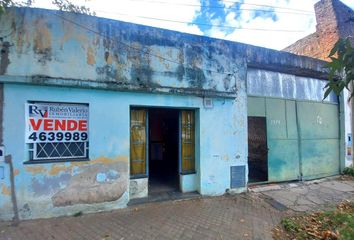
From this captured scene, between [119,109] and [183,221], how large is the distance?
2633 millimetres

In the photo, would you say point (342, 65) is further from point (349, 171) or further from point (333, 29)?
point (333, 29)

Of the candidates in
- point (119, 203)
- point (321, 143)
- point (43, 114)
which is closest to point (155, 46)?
point (43, 114)

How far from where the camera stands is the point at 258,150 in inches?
321

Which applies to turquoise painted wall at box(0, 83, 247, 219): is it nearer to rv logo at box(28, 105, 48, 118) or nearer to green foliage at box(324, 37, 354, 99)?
rv logo at box(28, 105, 48, 118)

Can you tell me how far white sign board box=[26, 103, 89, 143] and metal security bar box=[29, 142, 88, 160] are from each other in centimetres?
8

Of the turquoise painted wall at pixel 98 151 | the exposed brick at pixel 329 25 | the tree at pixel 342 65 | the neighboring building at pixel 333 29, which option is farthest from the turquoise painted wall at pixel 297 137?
the tree at pixel 342 65

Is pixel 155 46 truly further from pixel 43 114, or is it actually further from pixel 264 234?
pixel 264 234

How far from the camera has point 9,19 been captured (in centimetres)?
451

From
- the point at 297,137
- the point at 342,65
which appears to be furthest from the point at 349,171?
the point at 342,65

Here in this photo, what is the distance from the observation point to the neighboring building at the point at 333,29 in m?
9.63

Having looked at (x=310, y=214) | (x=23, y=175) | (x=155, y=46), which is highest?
(x=155, y=46)

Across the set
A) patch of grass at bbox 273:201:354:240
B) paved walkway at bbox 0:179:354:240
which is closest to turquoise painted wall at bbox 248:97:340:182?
paved walkway at bbox 0:179:354:240

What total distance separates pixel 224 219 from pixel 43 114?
413 centimetres

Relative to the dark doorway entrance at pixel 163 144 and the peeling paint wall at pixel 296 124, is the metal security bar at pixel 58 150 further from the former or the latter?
the peeling paint wall at pixel 296 124
